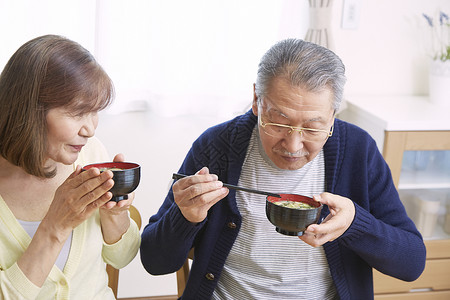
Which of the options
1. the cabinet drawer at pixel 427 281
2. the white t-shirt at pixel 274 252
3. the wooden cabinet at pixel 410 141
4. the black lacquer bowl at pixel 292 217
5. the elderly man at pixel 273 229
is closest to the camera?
the black lacquer bowl at pixel 292 217

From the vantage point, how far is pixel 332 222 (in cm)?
144

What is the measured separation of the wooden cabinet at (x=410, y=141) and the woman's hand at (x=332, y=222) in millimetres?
1117

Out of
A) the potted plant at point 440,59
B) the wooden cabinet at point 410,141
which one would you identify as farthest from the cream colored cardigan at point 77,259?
the potted plant at point 440,59

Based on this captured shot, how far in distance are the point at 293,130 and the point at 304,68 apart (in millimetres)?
169

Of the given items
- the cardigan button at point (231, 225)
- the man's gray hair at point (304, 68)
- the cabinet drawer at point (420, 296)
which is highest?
the man's gray hair at point (304, 68)

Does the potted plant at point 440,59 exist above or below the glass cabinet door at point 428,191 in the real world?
above

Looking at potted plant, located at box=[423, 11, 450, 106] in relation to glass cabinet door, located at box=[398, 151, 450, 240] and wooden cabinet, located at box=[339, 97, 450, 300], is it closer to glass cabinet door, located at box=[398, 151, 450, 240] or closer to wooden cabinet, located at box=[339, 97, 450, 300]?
wooden cabinet, located at box=[339, 97, 450, 300]

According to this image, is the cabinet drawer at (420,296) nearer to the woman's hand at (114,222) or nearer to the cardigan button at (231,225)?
the cardigan button at (231,225)

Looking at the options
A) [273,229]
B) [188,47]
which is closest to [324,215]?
[273,229]

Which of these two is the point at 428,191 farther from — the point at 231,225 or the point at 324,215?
the point at 231,225

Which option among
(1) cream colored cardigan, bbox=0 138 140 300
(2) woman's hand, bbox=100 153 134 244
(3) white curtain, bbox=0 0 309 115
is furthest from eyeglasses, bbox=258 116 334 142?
(3) white curtain, bbox=0 0 309 115

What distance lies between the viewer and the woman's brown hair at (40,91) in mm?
1400

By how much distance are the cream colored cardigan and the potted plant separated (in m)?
1.86

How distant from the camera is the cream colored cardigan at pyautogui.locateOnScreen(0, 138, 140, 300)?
1.41 meters
